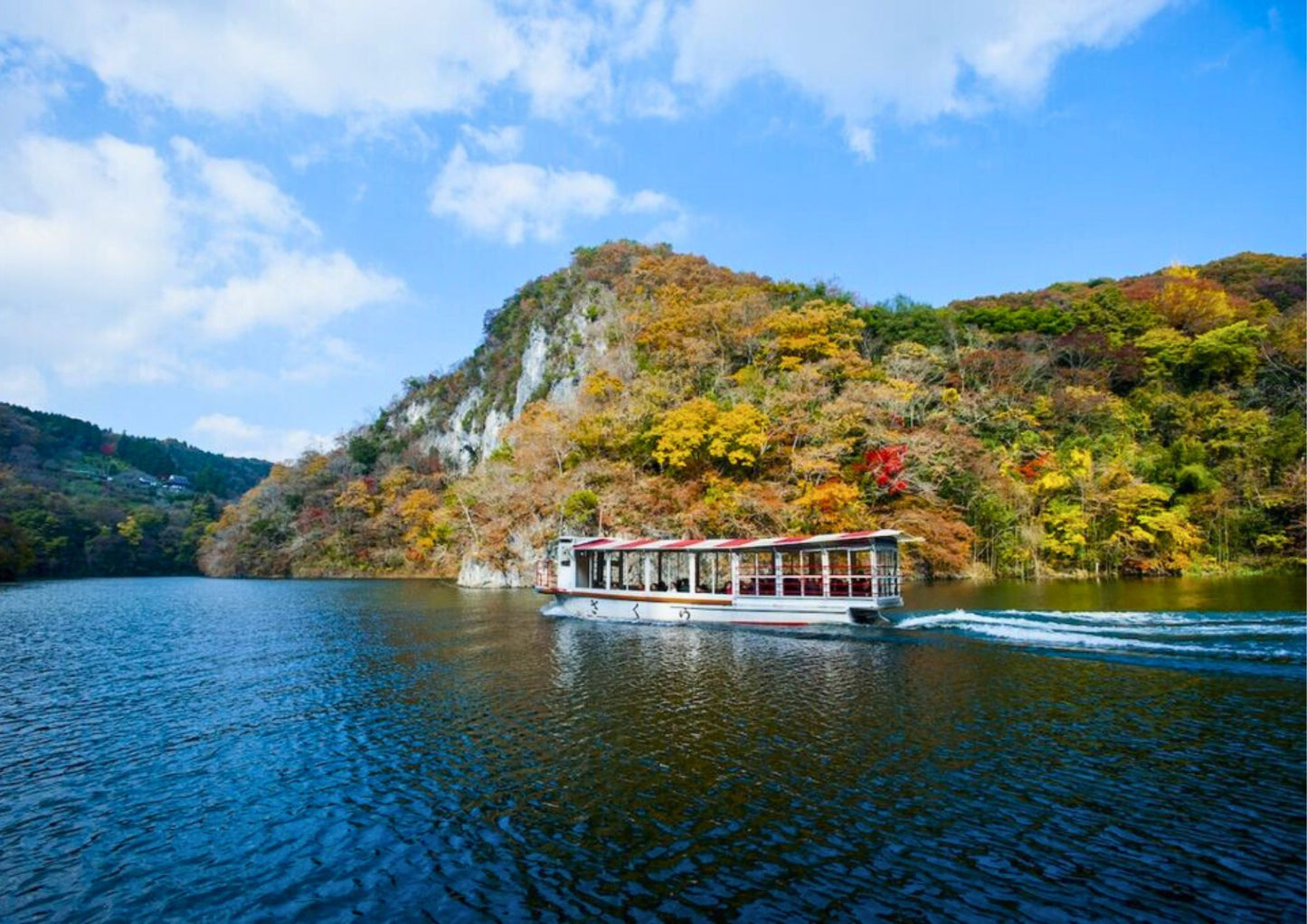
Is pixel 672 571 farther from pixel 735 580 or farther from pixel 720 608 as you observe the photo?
pixel 735 580

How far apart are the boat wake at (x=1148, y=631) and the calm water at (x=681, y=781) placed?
178mm

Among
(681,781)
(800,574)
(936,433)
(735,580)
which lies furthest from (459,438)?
(681,781)

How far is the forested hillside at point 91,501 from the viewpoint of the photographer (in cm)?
7744

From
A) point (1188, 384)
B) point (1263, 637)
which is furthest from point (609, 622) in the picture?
point (1188, 384)

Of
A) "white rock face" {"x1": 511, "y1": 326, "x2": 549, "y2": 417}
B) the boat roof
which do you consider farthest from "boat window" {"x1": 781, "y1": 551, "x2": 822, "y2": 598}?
"white rock face" {"x1": 511, "y1": 326, "x2": 549, "y2": 417}

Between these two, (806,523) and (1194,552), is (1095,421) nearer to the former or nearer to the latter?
(1194,552)

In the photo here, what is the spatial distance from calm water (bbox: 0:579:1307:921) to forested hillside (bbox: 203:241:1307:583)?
20.7m

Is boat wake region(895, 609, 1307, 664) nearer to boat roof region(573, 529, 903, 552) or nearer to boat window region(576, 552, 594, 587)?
boat roof region(573, 529, 903, 552)

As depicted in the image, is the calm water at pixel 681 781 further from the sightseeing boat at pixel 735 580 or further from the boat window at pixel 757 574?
the boat window at pixel 757 574

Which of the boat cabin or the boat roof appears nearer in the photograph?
the boat roof

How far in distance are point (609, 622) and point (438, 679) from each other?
1262cm

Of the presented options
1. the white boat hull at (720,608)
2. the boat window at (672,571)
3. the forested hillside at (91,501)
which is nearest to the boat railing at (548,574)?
the white boat hull at (720,608)

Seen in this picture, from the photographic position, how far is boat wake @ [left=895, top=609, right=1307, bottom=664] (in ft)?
57.4

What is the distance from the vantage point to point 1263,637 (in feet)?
60.2
